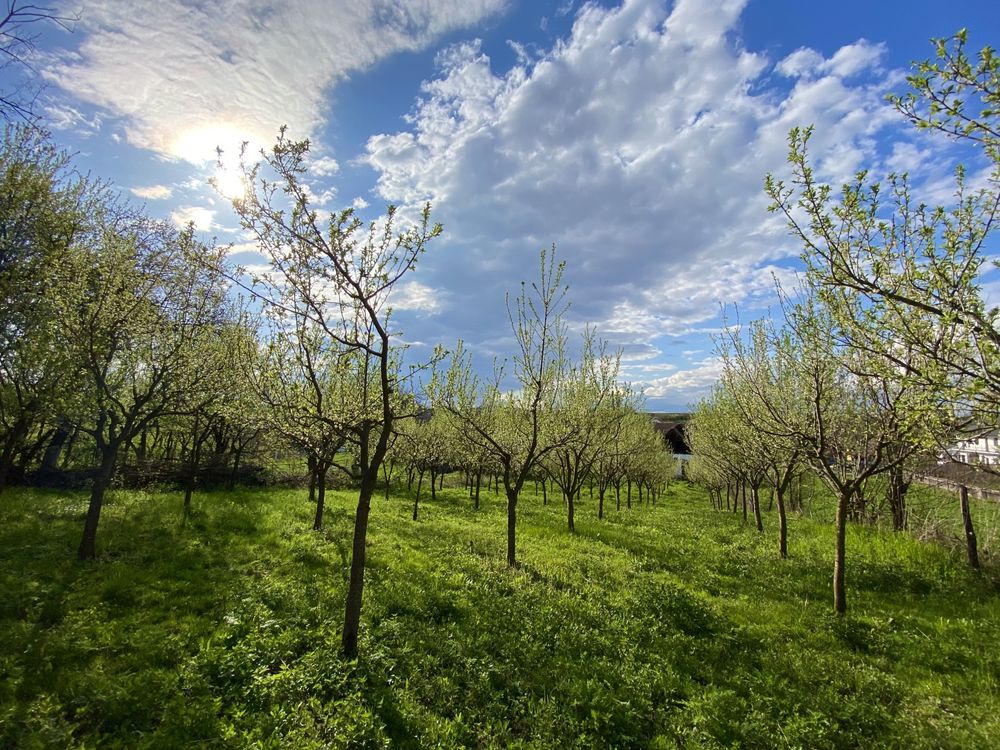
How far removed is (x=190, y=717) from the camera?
5301mm

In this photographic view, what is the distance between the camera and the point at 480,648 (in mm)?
7312

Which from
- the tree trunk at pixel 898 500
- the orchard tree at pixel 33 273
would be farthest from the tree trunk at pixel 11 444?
the tree trunk at pixel 898 500

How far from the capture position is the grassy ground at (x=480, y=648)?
5469 millimetres

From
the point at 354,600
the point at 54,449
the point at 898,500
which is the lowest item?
the point at 354,600

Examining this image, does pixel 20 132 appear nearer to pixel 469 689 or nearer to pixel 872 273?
pixel 469 689

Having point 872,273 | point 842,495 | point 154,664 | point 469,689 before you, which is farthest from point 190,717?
point 842,495

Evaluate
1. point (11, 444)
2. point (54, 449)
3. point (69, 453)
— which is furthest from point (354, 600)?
point (69, 453)

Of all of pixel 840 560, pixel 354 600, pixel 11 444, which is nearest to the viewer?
pixel 354 600

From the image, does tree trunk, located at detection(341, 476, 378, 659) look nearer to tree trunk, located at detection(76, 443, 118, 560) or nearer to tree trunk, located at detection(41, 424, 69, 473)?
tree trunk, located at detection(76, 443, 118, 560)

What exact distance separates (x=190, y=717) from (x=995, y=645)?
497 inches

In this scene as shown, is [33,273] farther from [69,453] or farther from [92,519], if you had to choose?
[69,453]

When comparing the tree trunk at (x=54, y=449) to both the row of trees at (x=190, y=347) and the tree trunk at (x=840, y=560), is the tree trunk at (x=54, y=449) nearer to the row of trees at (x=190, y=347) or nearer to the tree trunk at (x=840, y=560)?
the row of trees at (x=190, y=347)

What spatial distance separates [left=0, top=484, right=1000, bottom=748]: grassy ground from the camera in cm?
547

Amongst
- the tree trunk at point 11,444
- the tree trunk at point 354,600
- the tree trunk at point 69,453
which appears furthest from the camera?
the tree trunk at point 69,453
